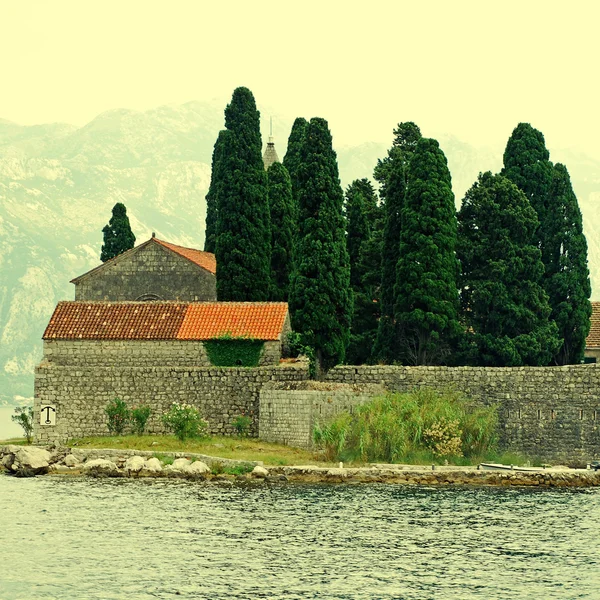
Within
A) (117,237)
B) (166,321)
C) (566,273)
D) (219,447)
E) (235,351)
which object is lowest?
(219,447)

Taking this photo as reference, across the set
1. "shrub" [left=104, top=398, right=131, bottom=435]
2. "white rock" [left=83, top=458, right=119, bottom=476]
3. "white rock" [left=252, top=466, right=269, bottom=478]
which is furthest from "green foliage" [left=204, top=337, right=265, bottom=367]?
"white rock" [left=252, top=466, right=269, bottom=478]

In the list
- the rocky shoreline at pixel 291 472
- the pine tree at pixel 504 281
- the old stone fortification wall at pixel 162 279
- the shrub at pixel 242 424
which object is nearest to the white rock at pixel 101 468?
the rocky shoreline at pixel 291 472

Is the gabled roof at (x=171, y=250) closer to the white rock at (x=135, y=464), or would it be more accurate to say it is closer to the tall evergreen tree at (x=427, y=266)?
the tall evergreen tree at (x=427, y=266)

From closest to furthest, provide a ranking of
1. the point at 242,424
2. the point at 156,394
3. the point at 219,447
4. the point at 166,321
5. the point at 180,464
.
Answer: the point at 180,464 < the point at 219,447 < the point at 242,424 < the point at 156,394 < the point at 166,321

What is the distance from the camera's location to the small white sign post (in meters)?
56.8

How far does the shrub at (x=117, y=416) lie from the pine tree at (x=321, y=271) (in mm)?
8935

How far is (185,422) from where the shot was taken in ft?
180

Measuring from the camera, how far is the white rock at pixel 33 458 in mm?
52656

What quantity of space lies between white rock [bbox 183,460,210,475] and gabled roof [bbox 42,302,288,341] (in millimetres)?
8565

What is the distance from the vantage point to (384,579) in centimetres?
3444

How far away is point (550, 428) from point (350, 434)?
28.1 feet

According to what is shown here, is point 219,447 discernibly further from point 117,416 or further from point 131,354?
point 131,354

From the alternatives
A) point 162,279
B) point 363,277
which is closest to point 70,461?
point 162,279

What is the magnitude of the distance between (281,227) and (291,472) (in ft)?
70.5
